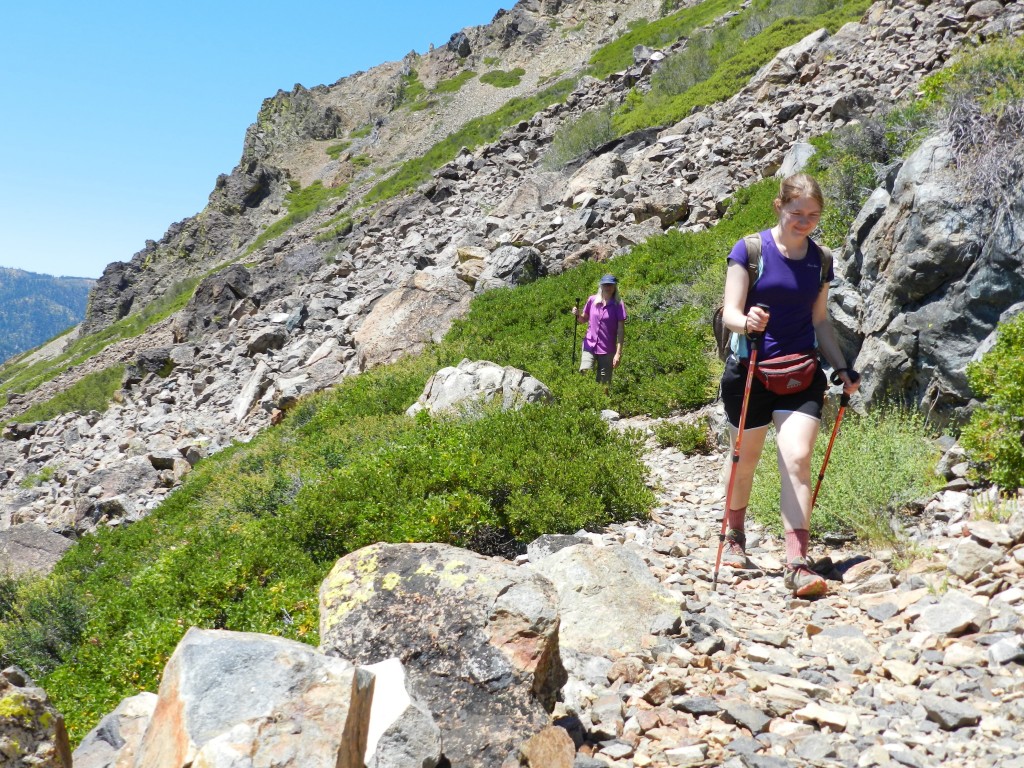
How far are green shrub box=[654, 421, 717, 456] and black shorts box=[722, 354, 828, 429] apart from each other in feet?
11.9

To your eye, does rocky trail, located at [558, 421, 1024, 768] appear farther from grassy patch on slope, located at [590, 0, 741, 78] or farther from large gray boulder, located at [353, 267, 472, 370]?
grassy patch on slope, located at [590, 0, 741, 78]

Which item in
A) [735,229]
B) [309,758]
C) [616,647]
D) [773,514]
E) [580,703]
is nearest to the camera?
[309,758]

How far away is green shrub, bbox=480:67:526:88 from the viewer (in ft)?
225

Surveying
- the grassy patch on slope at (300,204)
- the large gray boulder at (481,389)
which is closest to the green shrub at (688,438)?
the large gray boulder at (481,389)

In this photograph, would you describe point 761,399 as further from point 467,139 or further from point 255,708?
point 467,139

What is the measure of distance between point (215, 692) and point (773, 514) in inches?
179

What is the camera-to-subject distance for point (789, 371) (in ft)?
14.5

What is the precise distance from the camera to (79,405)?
31.8 metres

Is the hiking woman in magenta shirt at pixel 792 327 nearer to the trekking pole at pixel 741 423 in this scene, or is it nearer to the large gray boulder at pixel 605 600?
the trekking pole at pixel 741 423

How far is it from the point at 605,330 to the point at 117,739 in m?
8.41

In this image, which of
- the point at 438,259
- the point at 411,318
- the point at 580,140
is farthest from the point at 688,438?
the point at 580,140

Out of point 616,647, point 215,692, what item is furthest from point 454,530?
point 215,692

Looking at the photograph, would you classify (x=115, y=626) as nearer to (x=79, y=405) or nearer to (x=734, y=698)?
(x=734, y=698)

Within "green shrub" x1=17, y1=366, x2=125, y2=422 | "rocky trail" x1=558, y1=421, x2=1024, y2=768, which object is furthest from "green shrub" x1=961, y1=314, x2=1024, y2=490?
"green shrub" x1=17, y1=366, x2=125, y2=422
